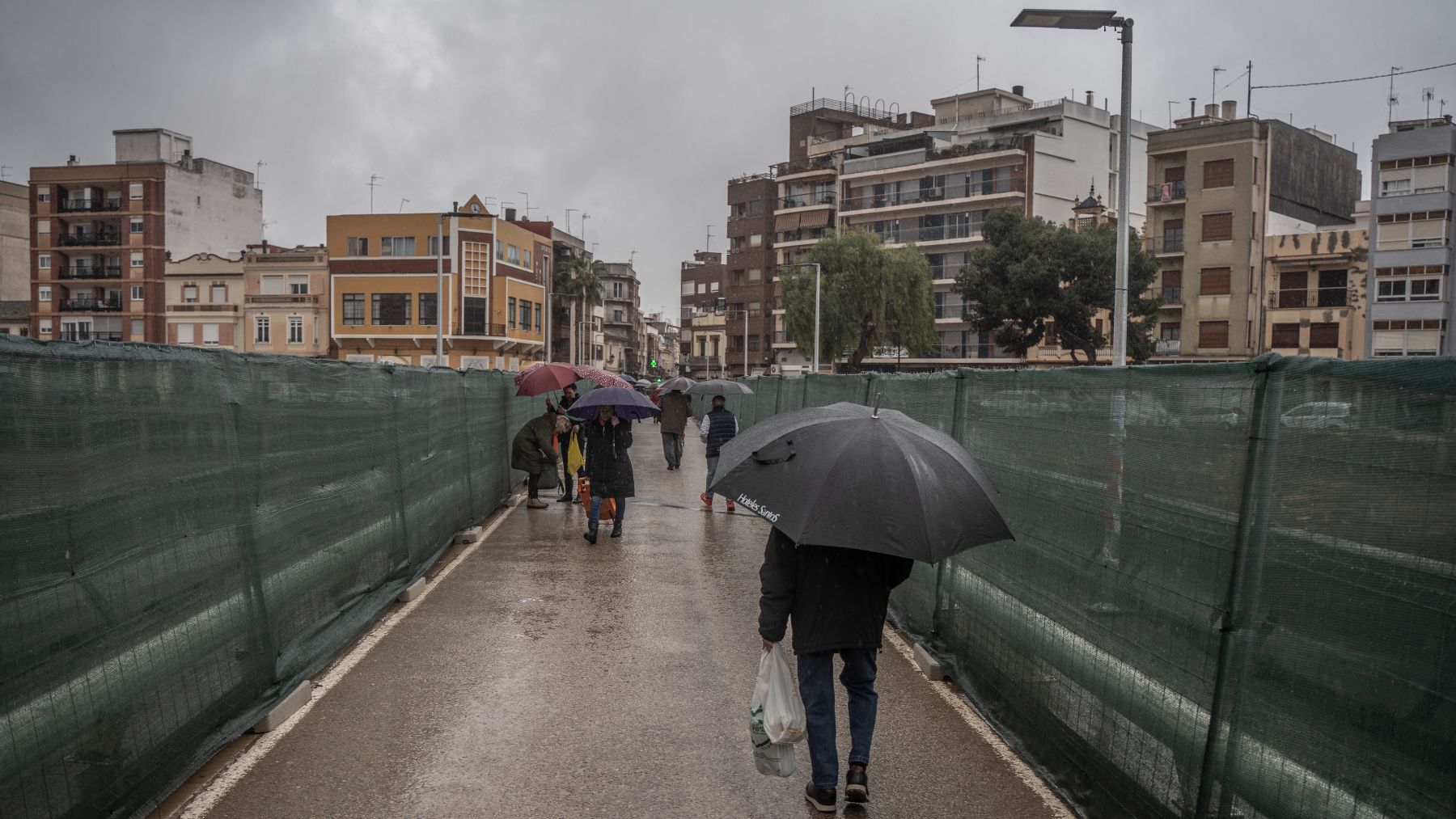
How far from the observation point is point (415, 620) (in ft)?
29.0

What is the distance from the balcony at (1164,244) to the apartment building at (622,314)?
76483 mm

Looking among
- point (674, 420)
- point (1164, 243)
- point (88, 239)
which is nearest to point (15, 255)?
point (88, 239)

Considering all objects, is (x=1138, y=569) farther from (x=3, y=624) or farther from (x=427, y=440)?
(x=427, y=440)

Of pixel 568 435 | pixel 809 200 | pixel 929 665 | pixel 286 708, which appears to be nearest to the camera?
pixel 286 708

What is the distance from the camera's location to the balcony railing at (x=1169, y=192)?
61.5 metres

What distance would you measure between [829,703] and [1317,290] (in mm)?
62195

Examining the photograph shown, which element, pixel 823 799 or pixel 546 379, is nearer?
pixel 823 799

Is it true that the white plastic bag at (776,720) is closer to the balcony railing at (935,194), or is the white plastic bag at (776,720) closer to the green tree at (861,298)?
the green tree at (861,298)

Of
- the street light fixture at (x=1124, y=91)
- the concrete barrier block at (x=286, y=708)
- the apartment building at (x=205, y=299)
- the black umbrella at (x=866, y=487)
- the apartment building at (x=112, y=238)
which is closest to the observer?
the black umbrella at (x=866, y=487)

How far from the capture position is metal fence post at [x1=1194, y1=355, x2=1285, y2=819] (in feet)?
13.1

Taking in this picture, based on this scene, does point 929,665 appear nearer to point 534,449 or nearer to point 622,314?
point 534,449

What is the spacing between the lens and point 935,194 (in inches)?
3083

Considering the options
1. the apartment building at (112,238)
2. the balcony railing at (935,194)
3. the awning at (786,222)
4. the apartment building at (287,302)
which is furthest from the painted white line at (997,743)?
the apartment building at (112,238)

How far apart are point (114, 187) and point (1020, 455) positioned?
9679cm
